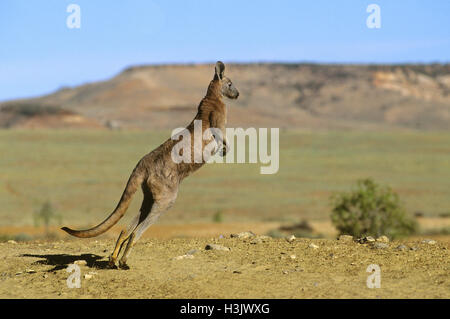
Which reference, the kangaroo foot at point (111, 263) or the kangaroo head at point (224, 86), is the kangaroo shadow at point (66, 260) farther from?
the kangaroo head at point (224, 86)

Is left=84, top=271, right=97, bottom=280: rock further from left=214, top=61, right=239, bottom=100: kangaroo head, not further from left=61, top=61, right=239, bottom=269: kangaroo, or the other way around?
left=214, top=61, right=239, bottom=100: kangaroo head

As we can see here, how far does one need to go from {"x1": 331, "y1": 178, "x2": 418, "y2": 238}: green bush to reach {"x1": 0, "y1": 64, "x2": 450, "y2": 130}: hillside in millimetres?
99134

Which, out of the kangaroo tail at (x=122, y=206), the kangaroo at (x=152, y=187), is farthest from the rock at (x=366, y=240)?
the kangaroo tail at (x=122, y=206)

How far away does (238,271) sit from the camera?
386 inches

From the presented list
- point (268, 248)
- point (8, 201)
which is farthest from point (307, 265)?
point (8, 201)

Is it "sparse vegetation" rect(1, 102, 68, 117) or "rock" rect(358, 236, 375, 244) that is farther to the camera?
"sparse vegetation" rect(1, 102, 68, 117)

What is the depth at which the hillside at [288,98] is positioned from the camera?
13925cm

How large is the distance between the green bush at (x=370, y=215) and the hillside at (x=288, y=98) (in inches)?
3903

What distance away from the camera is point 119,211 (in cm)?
988

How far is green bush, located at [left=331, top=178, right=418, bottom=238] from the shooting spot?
75.7 ft

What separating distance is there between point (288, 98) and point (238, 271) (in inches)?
6609

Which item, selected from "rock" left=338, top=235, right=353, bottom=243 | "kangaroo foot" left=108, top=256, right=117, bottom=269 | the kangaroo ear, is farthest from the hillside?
"kangaroo foot" left=108, top=256, right=117, bottom=269

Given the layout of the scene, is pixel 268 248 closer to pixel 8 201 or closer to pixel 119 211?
pixel 119 211

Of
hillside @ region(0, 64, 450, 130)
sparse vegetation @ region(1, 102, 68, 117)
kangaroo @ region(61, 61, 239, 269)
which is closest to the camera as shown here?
kangaroo @ region(61, 61, 239, 269)
